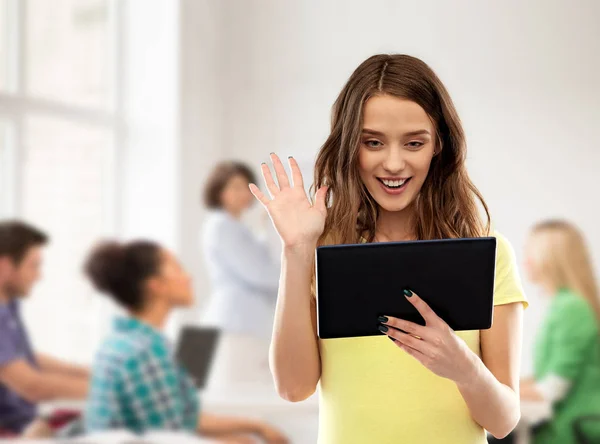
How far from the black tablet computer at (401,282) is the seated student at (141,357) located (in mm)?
1761

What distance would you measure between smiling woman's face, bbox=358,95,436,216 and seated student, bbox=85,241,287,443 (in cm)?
173

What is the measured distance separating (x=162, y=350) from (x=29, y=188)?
1.76 metres

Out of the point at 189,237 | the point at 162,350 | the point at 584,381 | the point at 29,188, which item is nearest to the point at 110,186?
the point at 189,237

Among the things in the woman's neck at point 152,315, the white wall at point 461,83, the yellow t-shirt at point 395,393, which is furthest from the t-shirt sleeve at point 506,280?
the white wall at point 461,83

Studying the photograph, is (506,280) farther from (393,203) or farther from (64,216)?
(64,216)

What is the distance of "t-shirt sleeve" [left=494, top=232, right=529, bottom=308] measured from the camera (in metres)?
0.98

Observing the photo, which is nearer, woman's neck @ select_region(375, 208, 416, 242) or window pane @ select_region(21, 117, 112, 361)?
woman's neck @ select_region(375, 208, 416, 242)

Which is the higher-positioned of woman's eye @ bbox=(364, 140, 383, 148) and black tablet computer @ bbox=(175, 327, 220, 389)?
woman's eye @ bbox=(364, 140, 383, 148)

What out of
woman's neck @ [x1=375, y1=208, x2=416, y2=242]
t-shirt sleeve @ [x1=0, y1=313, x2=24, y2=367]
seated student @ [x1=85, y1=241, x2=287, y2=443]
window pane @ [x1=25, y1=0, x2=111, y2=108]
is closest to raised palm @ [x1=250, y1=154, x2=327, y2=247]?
woman's neck @ [x1=375, y1=208, x2=416, y2=242]

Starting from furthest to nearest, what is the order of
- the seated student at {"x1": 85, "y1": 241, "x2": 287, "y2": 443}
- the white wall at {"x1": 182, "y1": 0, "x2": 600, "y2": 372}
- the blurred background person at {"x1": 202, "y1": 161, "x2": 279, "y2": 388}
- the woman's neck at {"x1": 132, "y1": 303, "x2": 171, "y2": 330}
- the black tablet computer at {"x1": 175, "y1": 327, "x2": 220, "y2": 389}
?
the white wall at {"x1": 182, "y1": 0, "x2": 600, "y2": 372}, the blurred background person at {"x1": 202, "y1": 161, "x2": 279, "y2": 388}, the black tablet computer at {"x1": 175, "y1": 327, "x2": 220, "y2": 389}, the woman's neck at {"x1": 132, "y1": 303, "x2": 171, "y2": 330}, the seated student at {"x1": 85, "y1": 241, "x2": 287, "y2": 443}

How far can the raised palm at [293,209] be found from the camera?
3.10 ft

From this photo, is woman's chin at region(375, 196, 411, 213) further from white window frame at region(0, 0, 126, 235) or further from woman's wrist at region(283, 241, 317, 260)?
white window frame at region(0, 0, 126, 235)

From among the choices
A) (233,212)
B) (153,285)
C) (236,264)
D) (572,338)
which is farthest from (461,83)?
(153,285)

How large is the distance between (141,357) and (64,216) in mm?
1967
